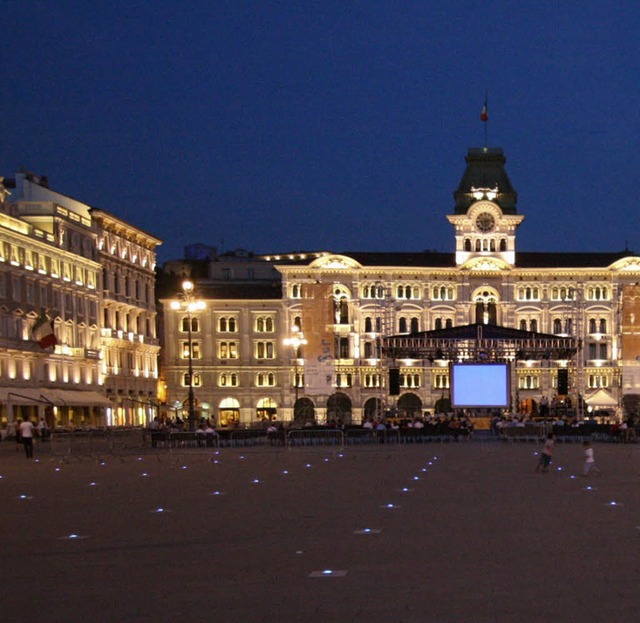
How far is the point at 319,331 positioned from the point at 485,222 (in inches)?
1165

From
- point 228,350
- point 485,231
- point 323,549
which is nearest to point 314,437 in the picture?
point 323,549

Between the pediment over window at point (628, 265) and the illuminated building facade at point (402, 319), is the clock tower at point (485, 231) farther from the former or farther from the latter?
the pediment over window at point (628, 265)

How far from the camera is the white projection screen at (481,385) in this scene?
197ft

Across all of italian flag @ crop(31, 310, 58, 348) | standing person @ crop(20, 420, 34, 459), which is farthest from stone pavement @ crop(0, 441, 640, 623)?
italian flag @ crop(31, 310, 58, 348)

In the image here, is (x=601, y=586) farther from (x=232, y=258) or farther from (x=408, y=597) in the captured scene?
(x=232, y=258)

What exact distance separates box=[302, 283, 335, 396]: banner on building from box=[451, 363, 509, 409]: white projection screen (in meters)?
8.32

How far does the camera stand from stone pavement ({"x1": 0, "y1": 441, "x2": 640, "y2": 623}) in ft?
32.3

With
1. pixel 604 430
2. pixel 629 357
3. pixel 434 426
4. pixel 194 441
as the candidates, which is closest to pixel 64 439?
pixel 194 441

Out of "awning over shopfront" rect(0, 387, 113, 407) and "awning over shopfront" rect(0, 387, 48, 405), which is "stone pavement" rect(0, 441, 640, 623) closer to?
"awning over shopfront" rect(0, 387, 48, 405)

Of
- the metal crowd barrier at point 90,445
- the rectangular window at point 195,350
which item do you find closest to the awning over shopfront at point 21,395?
the metal crowd barrier at point 90,445

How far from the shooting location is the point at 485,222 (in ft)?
310

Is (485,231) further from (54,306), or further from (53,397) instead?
(53,397)

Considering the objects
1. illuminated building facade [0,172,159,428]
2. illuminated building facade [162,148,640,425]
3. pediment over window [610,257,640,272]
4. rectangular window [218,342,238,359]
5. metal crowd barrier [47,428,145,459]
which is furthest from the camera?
rectangular window [218,342,238,359]

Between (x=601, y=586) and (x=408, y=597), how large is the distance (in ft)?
5.95
